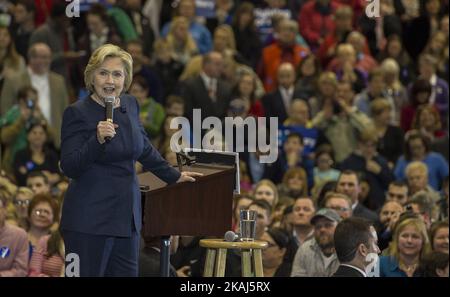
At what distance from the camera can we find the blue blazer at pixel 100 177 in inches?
279

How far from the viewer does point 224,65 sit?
15.8 metres

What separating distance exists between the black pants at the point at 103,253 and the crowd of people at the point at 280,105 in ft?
→ 9.43

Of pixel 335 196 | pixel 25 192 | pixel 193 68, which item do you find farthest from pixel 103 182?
pixel 193 68

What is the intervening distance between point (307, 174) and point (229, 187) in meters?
6.62

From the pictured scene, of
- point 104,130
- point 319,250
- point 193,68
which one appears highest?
point 193,68

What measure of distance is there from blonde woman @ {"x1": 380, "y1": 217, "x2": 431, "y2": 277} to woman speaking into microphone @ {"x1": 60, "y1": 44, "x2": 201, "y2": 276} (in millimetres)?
3733

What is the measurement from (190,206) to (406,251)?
134 inches

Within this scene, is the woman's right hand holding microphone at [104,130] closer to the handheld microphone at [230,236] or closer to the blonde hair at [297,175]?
the handheld microphone at [230,236]

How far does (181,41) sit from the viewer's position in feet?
53.6

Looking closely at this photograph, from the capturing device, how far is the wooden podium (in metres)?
7.44

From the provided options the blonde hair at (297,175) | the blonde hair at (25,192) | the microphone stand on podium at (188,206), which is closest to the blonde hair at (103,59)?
the microphone stand on podium at (188,206)

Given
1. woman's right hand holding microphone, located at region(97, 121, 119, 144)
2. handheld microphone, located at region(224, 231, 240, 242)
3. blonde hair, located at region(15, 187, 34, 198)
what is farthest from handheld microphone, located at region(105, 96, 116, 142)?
blonde hair, located at region(15, 187, 34, 198)

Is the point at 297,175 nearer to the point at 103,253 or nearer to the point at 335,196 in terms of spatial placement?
the point at 335,196

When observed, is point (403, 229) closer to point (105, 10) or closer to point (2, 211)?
point (2, 211)
